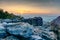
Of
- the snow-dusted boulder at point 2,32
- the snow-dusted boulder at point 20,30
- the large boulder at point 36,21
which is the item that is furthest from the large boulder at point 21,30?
the large boulder at point 36,21

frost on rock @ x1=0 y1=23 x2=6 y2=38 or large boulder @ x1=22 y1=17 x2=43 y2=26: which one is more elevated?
large boulder @ x1=22 y1=17 x2=43 y2=26

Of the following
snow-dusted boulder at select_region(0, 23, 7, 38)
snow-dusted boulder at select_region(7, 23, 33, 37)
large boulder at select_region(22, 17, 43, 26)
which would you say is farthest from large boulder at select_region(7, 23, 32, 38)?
large boulder at select_region(22, 17, 43, 26)

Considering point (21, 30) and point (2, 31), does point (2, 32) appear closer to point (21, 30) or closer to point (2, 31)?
point (2, 31)

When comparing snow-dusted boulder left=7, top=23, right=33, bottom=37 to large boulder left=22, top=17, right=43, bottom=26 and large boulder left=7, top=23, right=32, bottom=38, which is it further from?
large boulder left=22, top=17, right=43, bottom=26

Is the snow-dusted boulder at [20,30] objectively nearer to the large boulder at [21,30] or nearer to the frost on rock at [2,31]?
the large boulder at [21,30]

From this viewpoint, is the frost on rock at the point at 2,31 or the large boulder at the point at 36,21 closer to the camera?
the frost on rock at the point at 2,31

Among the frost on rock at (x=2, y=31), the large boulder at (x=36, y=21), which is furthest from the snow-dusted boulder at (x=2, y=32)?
the large boulder at (x=36, y=21)

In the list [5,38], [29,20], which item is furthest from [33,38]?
[29,20]

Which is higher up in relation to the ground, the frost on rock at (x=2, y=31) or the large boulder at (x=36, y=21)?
the large boulder at (x=36, y=21)

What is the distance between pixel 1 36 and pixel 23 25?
1389mm

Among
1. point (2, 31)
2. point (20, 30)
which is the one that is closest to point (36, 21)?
point (20, 30)

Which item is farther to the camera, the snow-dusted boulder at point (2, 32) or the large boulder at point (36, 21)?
the large boulder at point (36, 21)

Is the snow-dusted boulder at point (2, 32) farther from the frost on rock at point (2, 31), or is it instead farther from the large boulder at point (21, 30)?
the large boulder at point (21, 30)

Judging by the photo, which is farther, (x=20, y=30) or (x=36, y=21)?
(x=36, y=21)
